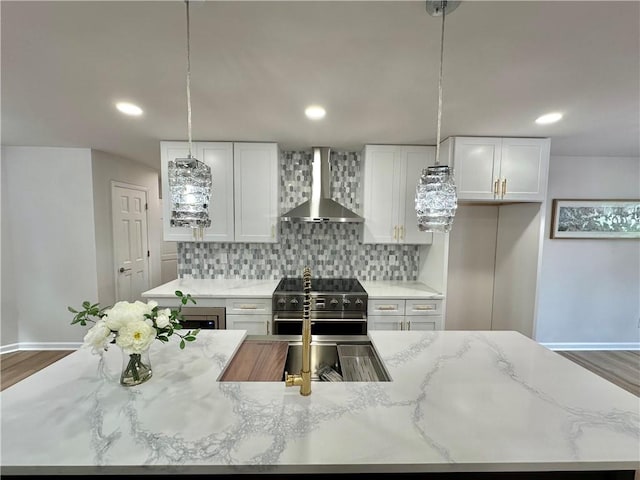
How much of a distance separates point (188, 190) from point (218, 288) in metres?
1.75

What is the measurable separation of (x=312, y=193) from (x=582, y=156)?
10.7ft

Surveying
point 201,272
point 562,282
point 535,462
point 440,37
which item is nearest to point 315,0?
point 440,37

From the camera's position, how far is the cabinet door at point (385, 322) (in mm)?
2615

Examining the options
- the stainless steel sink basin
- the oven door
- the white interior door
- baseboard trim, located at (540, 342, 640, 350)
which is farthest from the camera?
the white interior door

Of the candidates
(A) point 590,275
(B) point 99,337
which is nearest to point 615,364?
(A) point 590,275

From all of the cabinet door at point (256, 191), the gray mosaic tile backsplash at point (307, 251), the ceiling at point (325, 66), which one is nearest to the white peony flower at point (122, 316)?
the ceiling at point (325, 66)

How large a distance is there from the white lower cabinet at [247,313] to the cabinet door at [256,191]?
0.68 metres

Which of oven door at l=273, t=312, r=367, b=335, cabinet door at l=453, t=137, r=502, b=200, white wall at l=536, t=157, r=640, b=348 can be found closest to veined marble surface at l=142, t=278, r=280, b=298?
oven door at l=273, t=312, r=367, b=335

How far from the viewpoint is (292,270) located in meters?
3.22

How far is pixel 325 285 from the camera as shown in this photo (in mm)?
2867

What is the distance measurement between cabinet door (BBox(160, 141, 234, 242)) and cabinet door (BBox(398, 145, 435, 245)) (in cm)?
184

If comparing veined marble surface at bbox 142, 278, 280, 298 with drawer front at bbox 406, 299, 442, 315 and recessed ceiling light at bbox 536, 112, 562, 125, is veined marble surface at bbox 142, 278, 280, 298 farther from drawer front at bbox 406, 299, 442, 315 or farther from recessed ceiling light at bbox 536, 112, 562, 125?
recessed ceiling light at bbox 536, 112, 562, 125

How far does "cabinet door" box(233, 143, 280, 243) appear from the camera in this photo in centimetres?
282

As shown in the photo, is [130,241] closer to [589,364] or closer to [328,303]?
[328,303]
